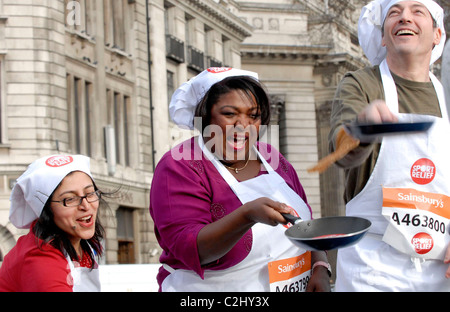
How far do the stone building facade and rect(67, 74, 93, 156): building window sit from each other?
27 millimetres

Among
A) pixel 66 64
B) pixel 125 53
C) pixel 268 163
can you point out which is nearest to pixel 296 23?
pixel 125 53

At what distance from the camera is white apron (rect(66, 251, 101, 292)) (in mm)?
3084

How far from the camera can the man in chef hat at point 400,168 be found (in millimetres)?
2764

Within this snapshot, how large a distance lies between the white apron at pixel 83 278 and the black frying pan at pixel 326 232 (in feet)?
3.17

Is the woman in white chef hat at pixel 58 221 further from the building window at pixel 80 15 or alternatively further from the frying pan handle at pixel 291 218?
the building window at pixel 80 15

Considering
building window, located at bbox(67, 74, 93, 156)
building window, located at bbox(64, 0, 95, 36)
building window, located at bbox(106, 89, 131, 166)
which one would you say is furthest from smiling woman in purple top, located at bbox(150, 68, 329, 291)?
building window, located at bbox(106, 89, 131, 166)

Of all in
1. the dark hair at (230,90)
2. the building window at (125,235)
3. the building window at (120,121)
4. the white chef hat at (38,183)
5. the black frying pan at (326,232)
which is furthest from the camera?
the building window at (120,121)

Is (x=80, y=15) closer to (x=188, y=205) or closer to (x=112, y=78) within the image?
(x=112, y=78)

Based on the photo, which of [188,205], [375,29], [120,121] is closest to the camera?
[188,205]

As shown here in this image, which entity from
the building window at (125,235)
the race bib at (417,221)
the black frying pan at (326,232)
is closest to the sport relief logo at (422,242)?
the race bib at (417,221)

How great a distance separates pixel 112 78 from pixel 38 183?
1971 centimetres

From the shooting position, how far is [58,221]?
321cm

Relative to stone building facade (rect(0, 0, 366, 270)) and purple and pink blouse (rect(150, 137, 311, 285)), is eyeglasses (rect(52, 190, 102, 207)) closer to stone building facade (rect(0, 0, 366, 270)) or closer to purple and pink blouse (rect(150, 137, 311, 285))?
purple and pink blouse (rect(150, 137, 311, 285))

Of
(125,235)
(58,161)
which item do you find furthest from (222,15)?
(58,161)
